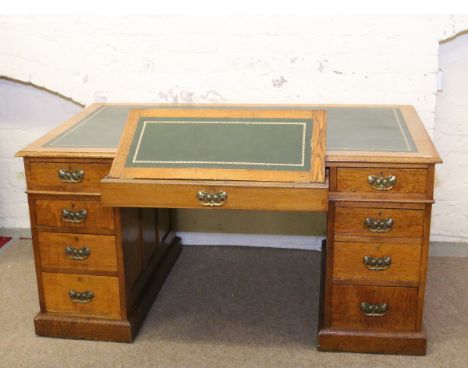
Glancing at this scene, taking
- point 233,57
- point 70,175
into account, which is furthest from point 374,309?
point 233,57

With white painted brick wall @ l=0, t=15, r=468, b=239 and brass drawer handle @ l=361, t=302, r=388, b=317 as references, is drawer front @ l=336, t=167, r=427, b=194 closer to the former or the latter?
brass drawer handle @ l=361, t=302, r=388, b=317

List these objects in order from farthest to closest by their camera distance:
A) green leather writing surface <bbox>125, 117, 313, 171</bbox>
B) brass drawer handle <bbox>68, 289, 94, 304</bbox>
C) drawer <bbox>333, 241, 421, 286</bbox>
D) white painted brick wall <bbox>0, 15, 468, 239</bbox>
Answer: white painted brick wall <bbox>0, 15, 468, 239</bbox> < brass drawer handle <bbox>68, 289, 94, 304</bbox> < drawer <bbox>333, 241, 421, 286</bbox> < green leather writing surface <bbox>125, 117, 313, 171</bbox>

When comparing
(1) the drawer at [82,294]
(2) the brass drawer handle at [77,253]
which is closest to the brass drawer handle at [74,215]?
(2) the brass drawer handle at [77,253]

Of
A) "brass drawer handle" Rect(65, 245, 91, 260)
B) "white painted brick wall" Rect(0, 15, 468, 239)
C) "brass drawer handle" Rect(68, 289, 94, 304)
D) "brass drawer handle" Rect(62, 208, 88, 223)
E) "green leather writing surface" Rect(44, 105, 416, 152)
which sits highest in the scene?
"white painted brick wall" Rect(0, 15, 468, 239)

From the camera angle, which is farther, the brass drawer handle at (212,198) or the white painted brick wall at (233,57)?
the white painted brick wall at (233,57)

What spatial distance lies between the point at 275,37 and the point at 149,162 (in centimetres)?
118

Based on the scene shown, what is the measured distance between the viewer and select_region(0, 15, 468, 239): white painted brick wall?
3387mm

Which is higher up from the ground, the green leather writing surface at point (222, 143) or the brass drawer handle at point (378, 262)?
the green leather writing surface at point (222, 143)

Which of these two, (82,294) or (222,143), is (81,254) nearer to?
(82,294)

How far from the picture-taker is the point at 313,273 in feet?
11.8

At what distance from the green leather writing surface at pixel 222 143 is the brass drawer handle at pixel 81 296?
2.18 feet

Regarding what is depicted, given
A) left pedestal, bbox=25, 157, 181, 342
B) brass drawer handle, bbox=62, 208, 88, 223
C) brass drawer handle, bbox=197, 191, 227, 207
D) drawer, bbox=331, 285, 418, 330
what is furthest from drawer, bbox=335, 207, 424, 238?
brass drawer handle, bbox=62, 208, 88, 223

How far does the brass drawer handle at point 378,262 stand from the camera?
8.95ft

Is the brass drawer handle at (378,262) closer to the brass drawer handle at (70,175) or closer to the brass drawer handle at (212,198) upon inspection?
the brass drawer handle at (212,198)
